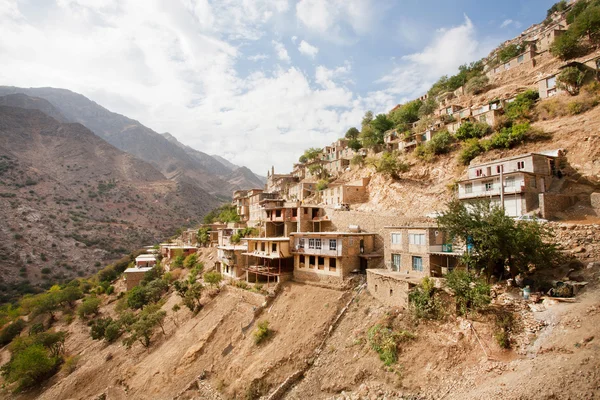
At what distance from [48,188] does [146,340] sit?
88898mm

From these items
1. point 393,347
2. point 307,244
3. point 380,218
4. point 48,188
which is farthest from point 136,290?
point 48,188

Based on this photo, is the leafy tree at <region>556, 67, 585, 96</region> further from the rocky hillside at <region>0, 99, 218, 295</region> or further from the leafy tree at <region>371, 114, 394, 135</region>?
the rocky hillside at <region>0, 99, 218, 295</region>

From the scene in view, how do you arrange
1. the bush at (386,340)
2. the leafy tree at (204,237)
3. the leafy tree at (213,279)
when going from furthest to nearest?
the leafy tree at (204,237)
the leafy tree at (213,279)
the bush at (386,340)

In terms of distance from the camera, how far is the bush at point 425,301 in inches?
631

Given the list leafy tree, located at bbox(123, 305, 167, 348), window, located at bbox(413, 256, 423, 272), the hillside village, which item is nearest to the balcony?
the hillside village

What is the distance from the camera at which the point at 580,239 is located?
16531 mm

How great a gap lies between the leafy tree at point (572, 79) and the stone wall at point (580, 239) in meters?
20.5

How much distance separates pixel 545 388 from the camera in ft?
32.6

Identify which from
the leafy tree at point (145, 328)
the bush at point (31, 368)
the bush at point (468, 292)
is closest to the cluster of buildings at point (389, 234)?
the bush at point (468, 292)

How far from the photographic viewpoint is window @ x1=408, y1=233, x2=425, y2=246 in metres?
20.3

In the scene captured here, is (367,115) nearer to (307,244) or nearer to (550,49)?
(550,49)

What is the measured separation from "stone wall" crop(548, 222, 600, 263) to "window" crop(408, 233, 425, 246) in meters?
6.94

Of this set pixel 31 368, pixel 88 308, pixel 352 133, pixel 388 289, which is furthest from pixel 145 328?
pixel 352 133

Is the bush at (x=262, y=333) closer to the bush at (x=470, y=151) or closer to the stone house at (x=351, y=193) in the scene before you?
the stone house at (x=351, y=193)
